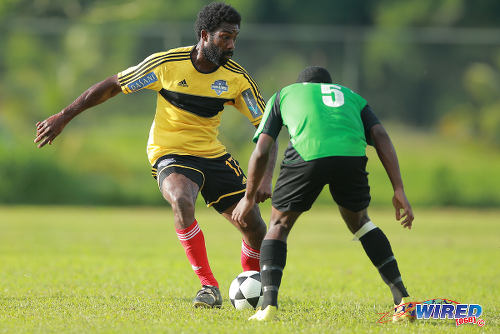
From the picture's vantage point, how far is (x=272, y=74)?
2273 cm

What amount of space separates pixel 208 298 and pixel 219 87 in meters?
1.92

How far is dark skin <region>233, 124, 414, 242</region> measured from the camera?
17.7 feet

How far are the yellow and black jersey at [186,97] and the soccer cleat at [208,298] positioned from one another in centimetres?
125

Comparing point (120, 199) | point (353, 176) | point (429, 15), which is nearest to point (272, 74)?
point (120, 199)

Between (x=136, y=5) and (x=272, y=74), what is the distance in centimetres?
1049

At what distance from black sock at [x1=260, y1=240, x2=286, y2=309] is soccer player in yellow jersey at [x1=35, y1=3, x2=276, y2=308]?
39.1 inches

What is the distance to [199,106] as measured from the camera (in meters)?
6.80

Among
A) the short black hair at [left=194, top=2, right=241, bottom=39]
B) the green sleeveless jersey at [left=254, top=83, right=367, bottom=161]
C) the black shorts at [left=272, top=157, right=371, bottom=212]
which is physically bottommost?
the black shorts at [left=272, top=157, right=371, bottom=212]

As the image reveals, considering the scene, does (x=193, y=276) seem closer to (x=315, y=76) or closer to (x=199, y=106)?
(x=199, y=106)

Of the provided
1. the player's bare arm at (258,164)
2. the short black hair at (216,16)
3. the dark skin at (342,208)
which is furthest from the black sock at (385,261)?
the short black hair at (216,16)

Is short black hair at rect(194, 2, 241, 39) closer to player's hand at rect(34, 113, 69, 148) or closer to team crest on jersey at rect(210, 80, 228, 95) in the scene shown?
team crest on jersey at rect(210, 80, 228, 95)

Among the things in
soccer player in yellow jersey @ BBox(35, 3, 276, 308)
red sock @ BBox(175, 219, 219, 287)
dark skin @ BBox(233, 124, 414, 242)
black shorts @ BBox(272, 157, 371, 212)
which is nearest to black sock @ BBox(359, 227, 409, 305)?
dark skin @ BBox(233, 124, 414, 242)

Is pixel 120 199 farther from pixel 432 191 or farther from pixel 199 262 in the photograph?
pixel 199 262

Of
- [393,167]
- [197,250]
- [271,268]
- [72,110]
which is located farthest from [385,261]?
[72,110]
